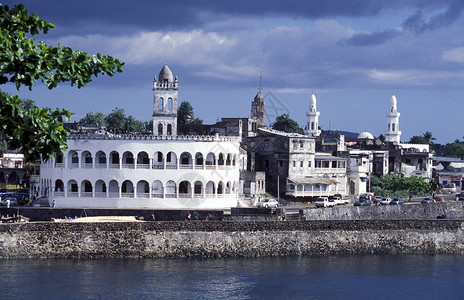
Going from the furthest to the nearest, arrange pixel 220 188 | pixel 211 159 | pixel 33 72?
pixel 211 159
pixel 220 188
pixel 33 72

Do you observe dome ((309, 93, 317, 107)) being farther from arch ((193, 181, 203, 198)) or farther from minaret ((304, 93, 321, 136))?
arch ((193, 181, 203, 198))

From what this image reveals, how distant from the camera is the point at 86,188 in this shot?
69375mm

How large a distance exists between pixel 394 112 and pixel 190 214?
3699 inches

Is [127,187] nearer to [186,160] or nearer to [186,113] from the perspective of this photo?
[186,160]

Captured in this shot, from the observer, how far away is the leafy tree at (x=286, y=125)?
136 metres

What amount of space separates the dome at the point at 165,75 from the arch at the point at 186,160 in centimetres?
877

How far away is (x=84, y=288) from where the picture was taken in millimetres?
40250

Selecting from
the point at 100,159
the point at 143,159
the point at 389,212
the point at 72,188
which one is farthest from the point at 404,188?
the point at 72,188

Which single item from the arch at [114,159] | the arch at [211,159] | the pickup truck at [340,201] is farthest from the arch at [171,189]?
the pickup truck at [340,201]

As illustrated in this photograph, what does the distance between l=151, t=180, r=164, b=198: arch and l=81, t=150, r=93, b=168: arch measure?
230 inches

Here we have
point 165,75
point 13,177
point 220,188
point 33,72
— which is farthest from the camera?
point 13,177

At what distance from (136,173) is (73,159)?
19.7 ft

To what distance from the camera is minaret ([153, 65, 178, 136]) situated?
74.7 m

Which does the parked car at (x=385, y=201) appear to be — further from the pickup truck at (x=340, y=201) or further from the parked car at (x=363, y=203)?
the pickup truck at (x=340, y=201)
